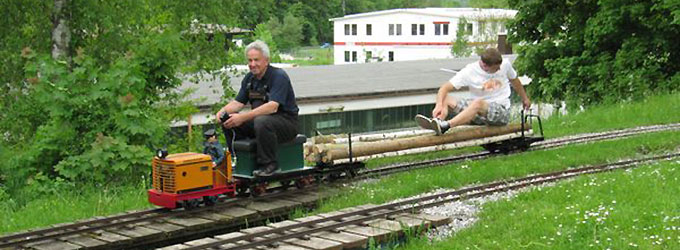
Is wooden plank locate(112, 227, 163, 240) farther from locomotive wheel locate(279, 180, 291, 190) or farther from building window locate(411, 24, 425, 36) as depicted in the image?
building window locate(411, 24, 425, 36)

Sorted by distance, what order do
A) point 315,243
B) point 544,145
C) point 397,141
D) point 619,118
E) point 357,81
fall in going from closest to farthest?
point 315,243, point 397,141, point 544,145, point 619,118, point 357,81

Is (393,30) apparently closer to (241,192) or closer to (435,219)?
(241,192)

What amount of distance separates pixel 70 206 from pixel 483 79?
617cm

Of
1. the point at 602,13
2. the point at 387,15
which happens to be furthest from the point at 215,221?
the point at 387,15

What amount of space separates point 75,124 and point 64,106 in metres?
0.30

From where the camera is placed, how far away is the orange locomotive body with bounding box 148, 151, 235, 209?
388 inches

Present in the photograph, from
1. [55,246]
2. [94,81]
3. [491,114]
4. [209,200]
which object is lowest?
[55,246]

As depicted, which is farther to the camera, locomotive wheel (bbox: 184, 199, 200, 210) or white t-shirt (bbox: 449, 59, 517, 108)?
white t-shirt (bbox: 449, 59, 517, 108)

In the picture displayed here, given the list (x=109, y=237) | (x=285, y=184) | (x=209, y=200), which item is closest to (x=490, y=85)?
(x=285, y=184)

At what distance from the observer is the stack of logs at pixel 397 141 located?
38.7 feet

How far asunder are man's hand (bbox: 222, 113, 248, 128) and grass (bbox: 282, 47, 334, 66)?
3235 inches

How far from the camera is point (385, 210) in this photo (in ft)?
31.7

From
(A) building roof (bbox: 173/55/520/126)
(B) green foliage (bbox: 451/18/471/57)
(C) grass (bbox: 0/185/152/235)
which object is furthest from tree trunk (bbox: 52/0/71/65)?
(B) green foliage (bbox: 451/18/471/57)

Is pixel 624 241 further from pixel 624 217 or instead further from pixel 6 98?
pixel 6 98
